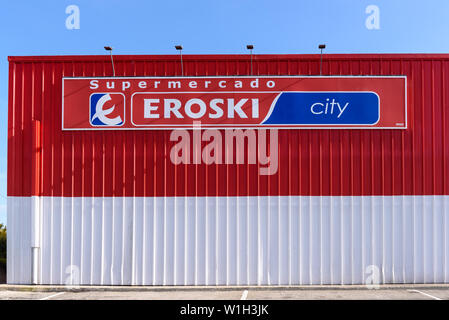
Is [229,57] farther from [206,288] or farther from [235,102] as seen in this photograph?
[206,288]

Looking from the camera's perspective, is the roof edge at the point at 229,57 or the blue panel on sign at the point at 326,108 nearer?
the blue panel on sign at the point at 326,108

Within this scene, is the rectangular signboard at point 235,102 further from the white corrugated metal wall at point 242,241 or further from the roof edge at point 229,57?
the white corrugated metal wall at point 242,241

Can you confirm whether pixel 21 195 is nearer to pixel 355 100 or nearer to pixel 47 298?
pixel 47 298

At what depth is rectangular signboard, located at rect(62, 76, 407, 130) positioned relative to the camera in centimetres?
1272

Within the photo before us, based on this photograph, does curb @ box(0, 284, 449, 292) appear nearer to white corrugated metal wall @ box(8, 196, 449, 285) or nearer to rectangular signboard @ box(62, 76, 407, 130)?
white corrugated metal wall @ box(8, 196, 449, 285)

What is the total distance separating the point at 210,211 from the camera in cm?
1254

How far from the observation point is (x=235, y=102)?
12.8m

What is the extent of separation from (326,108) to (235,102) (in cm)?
256

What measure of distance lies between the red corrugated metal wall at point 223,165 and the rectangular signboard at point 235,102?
24cm

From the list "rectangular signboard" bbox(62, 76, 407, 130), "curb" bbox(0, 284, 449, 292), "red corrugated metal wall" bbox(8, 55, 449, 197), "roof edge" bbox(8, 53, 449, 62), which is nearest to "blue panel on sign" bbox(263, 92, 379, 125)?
"rectangular signboard" bbox(62, 76, 407, 130)

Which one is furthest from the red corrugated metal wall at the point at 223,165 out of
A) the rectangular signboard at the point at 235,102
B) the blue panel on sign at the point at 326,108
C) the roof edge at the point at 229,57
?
the blue panel on sign at the point at 326,108

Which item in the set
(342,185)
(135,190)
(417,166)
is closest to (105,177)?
(135,190)

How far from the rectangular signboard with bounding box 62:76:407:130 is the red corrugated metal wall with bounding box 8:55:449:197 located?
238 millimetres

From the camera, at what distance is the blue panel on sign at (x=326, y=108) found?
12.7 meters
